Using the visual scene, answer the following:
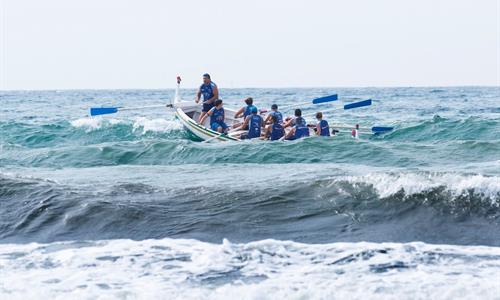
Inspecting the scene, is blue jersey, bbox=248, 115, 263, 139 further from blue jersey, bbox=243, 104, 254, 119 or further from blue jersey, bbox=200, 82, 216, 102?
blue jersey, bbox=200, 82, 216, 102

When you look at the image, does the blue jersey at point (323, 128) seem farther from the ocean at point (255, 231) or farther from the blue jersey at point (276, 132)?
the ocean at point (255, 231)

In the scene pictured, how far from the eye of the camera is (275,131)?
57.0ft

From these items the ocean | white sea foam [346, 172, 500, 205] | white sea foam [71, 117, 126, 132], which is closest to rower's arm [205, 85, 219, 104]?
the ocean

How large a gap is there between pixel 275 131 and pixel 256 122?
698 mm

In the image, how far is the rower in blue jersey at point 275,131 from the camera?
17312mm

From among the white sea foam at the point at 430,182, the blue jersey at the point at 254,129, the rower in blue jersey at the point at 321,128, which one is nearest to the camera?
the white sea foam at the point at 430,182

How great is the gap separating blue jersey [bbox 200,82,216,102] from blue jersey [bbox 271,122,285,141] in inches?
130

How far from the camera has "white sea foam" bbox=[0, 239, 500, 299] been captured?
5957 millimetres

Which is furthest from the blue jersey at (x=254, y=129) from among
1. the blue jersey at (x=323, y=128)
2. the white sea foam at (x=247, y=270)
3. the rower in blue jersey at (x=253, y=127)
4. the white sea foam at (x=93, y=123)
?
the white sea foam at (x=93, y=123)

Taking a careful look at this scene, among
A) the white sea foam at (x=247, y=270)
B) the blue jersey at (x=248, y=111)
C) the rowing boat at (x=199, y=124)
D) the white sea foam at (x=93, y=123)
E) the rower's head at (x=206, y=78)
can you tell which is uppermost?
the rower's head at (x=206, y=78)

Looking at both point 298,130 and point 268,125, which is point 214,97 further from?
point 298,130

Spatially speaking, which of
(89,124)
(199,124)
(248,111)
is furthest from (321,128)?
(89,124)

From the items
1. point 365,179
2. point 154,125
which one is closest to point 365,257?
point 365,179

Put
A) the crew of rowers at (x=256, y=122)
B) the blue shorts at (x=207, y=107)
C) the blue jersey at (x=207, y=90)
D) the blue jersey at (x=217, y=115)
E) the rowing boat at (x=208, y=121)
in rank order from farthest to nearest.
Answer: the blue shorts at (x=207, y=107) < the blue jersey at (x=207, y=90) < the blue jersey at (x=217, y=115) < the rowing boat at (x=208, y=121) < the crew of rowers at (x=256, y=122)
